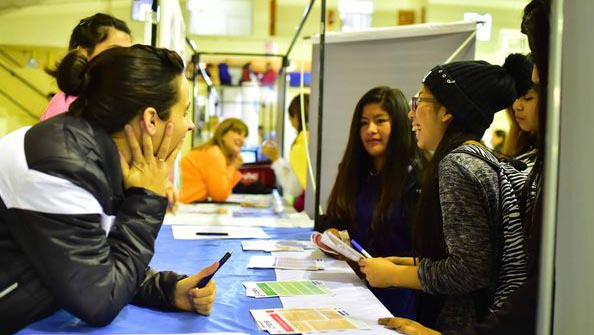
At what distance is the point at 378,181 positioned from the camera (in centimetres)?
186

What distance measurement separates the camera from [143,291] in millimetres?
1043

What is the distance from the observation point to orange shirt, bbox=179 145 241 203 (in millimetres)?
3336

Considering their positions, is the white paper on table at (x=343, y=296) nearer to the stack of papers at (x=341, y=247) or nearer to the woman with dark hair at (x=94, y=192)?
the stack of papers at (x=341, y=247)

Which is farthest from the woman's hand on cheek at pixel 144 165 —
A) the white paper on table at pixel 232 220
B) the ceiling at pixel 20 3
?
the ceiling at pixel 20 3

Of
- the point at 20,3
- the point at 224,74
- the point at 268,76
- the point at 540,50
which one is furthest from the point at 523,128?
the point at 224,74

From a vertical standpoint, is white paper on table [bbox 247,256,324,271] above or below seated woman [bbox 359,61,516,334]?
below

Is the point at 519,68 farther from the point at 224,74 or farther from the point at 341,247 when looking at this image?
the point at 224,74

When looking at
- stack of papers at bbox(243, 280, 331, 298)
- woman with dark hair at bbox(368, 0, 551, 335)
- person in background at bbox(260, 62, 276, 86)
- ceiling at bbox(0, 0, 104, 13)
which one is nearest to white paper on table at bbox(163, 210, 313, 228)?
stack of papers at bbox(243, 280, 331, 298)

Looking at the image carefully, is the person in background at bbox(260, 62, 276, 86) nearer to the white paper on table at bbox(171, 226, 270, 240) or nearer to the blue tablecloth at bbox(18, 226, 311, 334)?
the white paper on table at bbox(171, 226, 270, 240)

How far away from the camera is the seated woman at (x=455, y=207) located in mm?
1004

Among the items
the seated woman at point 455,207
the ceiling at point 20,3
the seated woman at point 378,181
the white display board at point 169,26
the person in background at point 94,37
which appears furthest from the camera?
the ceiling at point 20,3

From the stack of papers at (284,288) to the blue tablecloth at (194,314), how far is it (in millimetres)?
22

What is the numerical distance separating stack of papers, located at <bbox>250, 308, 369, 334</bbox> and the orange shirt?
2.37 m

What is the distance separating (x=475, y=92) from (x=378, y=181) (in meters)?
0.73
